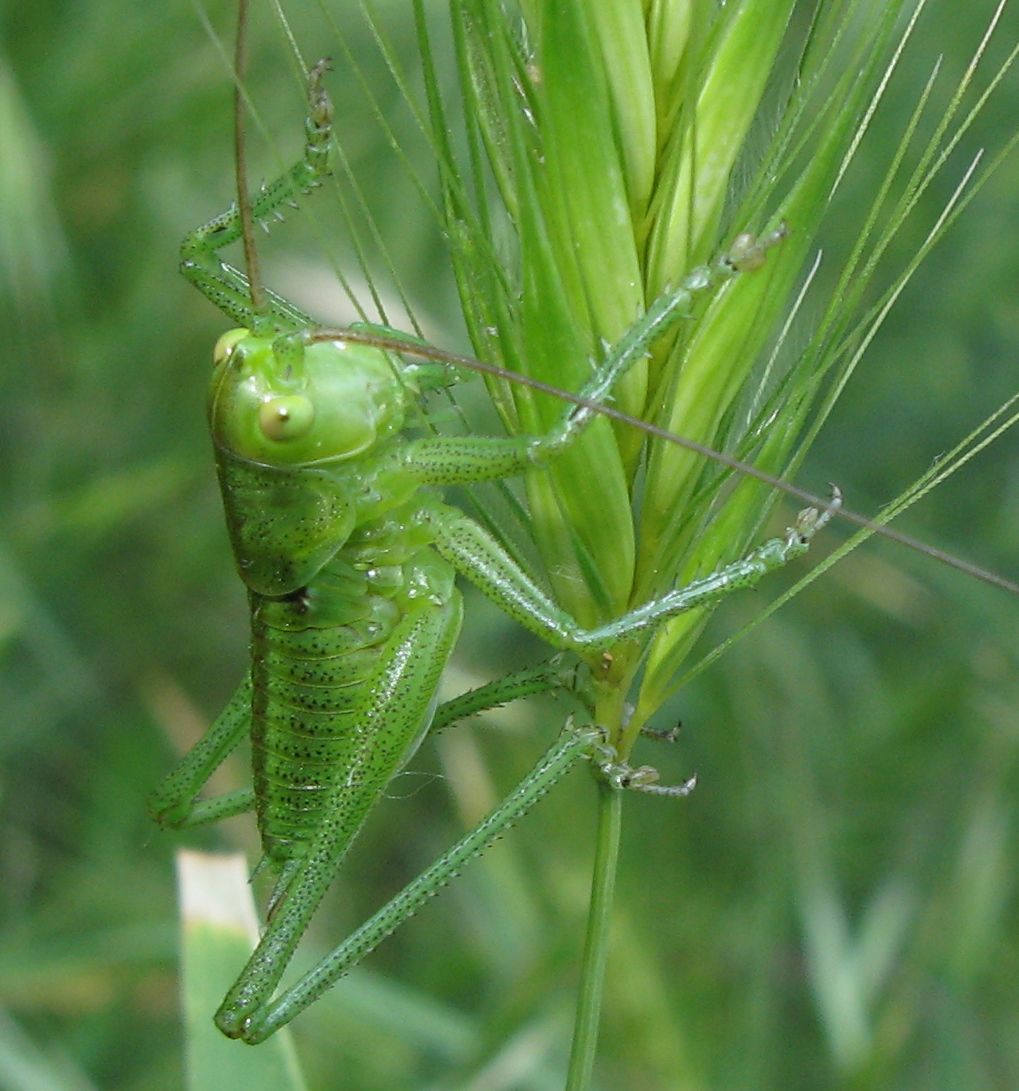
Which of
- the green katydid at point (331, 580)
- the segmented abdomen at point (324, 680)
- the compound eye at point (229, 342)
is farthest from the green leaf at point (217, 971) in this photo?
the compound eye at point (229, 342)

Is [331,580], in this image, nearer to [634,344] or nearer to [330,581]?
[330,581]

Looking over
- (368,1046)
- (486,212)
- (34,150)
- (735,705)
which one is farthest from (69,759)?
(486,212)

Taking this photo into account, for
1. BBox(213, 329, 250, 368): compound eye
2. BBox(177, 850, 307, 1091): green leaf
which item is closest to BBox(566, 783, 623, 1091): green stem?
BBox(177, 850, 307, 1091): green leaf

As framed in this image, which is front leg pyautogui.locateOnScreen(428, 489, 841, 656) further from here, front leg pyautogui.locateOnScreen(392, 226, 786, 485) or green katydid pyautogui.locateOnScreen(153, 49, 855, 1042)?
front leg pyautogui.locateOnScreen(392, 226, 786, 485)

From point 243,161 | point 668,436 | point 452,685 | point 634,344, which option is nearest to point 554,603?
point 634,344

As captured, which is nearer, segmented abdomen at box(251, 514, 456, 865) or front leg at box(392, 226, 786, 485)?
front leg at box(392, 226, 786, 485)
